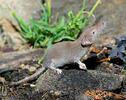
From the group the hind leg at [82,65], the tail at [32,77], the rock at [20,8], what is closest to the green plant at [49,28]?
the rock at [20,8]

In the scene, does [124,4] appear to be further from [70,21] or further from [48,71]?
[48,71]

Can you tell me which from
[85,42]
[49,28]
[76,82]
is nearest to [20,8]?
[49,28]

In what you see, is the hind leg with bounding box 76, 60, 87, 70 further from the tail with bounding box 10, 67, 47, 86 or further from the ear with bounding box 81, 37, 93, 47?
the tail with bounding box 10, 67, 47, 86

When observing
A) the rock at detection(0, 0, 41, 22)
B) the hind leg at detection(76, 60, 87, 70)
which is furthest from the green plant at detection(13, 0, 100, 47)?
the hind leg at detection(76, 60, 87, 70)

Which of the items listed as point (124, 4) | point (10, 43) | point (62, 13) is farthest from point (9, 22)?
point (124, 4)

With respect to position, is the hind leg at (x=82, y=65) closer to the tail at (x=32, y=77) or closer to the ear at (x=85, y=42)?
the ear at (x=85, y=42)

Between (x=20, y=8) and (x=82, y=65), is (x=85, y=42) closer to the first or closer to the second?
(x=82, y=65)
